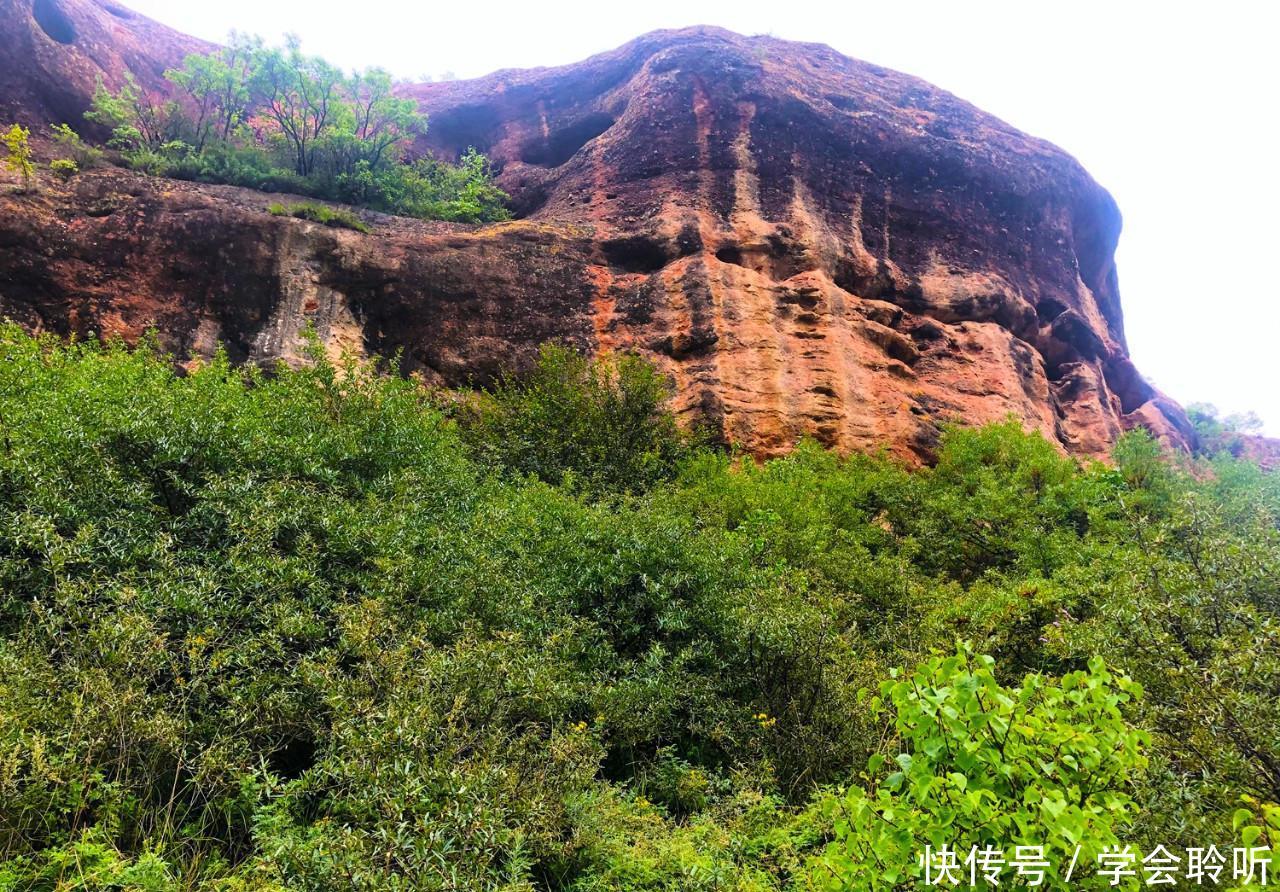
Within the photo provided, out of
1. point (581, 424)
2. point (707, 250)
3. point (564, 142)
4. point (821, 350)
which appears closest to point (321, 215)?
point (581, 424)

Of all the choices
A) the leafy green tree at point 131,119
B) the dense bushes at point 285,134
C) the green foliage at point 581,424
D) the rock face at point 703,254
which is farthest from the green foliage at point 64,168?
the green foliage at point 581,424

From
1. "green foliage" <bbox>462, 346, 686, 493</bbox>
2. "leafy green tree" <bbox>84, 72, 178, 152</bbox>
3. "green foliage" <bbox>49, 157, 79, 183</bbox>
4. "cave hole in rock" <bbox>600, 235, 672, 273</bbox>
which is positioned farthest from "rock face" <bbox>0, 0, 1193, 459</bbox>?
"green foliage" <bbox>462, 346, 686, 493</bbox>

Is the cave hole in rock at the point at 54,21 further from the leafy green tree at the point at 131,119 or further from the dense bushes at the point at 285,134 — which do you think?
the leafy green tree at the point at 131,119

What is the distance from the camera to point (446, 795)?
476cm

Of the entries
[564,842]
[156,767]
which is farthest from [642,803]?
[156,767]

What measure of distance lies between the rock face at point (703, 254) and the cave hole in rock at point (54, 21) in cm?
15

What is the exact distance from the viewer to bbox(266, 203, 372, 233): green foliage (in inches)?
699

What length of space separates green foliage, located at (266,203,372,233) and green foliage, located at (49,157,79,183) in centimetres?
411

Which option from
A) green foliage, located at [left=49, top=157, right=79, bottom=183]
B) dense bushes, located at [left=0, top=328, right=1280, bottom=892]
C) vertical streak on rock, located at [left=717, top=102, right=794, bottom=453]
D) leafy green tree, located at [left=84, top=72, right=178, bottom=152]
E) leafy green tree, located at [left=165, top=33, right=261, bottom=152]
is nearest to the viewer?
dense bushes, located at [left=0, top=328, right=1280, bottom=892]

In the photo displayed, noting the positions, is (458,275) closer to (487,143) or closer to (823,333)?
(823,333)

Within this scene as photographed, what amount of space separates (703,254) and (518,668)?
15347 millimetres

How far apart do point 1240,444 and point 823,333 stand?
1421 inches

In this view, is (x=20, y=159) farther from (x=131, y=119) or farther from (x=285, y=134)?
(x=285, y=134)

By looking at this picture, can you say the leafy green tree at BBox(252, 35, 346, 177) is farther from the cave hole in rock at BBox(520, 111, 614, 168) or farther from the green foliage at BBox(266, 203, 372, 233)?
the cave hole in rock at BBox(520, 111, 614, 168)
